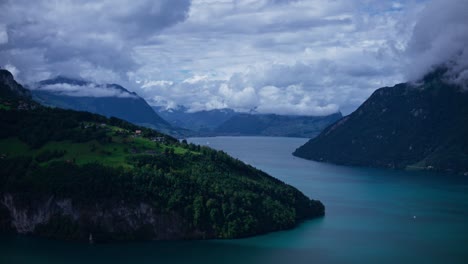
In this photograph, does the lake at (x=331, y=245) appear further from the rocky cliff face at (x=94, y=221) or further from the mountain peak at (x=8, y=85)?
the mountain peak at (x=8, y=85)

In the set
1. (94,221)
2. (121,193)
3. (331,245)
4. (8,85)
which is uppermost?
(8,85)

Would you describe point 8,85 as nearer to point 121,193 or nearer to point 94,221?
point 121,193

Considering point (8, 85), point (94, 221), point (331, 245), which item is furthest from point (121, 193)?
point (8, 85)

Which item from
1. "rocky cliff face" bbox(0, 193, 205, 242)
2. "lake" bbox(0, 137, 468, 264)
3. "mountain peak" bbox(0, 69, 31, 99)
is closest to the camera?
"lake" bbox(0, 137, 468, 264)

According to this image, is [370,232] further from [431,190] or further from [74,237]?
[431,190]

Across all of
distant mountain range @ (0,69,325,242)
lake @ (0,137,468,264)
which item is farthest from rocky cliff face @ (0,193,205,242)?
lake @ (0,137,468,264)

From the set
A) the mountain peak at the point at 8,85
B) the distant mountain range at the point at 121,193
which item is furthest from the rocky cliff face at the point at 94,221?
the mountain peak at the point at 8,85

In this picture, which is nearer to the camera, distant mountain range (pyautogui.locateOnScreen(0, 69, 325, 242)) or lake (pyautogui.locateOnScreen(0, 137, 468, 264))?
lake (pyautogui.locateOnScreen(0, 137, 468, 264))

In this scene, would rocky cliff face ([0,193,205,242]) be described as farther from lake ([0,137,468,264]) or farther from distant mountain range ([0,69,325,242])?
lake ([0,137,468,264])
